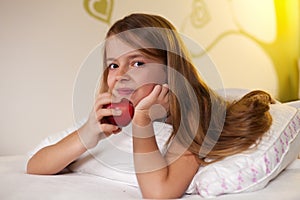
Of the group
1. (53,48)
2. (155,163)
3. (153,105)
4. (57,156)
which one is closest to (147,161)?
(155,163)

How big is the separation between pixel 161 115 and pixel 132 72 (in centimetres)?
11

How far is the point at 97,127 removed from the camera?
913 millimetres

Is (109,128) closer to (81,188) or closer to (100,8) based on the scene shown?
(81,188)

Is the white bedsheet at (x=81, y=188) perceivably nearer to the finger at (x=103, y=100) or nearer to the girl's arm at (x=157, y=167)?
the girl's arm at (x=157, y=167)

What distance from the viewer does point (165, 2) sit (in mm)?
1580

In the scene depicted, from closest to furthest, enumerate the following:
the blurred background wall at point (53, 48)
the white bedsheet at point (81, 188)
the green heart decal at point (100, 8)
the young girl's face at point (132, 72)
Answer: the white bedsheet at point (81, 188)
the young girl's face at point (132, 72)
the blurred background wall at point (53, 48)
the green heart decal at point (100, 8)

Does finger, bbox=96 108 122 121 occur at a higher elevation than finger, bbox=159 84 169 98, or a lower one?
lower

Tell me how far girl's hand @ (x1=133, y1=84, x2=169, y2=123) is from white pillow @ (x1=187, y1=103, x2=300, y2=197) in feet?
0.48

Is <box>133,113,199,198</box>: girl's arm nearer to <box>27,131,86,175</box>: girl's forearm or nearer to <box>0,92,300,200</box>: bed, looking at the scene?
<box>0,92,300,200</box>: bed

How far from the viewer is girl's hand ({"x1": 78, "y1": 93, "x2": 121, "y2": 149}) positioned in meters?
0.88

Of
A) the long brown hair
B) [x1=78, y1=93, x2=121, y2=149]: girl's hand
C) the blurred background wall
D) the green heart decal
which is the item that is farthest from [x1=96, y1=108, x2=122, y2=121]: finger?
the green heart decal

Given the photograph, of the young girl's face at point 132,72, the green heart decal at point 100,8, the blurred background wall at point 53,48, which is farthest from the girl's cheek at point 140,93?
the green heart decal at point 100,8

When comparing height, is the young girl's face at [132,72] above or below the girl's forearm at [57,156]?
above

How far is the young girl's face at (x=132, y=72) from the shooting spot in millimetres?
867
